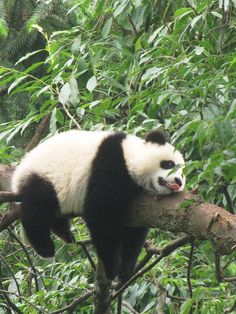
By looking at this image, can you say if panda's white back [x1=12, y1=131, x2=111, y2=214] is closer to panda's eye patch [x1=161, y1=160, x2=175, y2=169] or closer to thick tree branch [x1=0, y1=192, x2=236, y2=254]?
panda's eye patch [x1=161, y1=160, x2=175, y2=169]

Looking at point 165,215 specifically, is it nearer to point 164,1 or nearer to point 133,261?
point 133,261

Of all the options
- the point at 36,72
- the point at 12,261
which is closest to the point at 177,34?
the point at 12,261

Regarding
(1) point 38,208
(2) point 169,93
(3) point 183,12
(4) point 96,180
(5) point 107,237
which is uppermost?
(3) point 183,12

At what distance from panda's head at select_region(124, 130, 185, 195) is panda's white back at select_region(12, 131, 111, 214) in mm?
205

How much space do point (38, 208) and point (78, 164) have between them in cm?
34

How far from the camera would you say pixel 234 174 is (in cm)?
271

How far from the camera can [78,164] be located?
12.4 ft

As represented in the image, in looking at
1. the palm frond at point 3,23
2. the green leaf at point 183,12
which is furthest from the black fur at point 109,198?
the palm frond at point 3,23

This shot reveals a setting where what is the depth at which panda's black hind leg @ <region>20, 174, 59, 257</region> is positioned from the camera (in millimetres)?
3703

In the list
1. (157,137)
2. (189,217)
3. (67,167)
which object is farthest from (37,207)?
(189,217)

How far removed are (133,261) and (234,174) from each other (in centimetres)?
148

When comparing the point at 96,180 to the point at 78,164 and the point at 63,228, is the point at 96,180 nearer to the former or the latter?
the point at 78,164

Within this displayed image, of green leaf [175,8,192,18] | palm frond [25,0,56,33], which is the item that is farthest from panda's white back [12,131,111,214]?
palm frond [25,0,56,33]

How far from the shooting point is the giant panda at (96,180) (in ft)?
11.9
